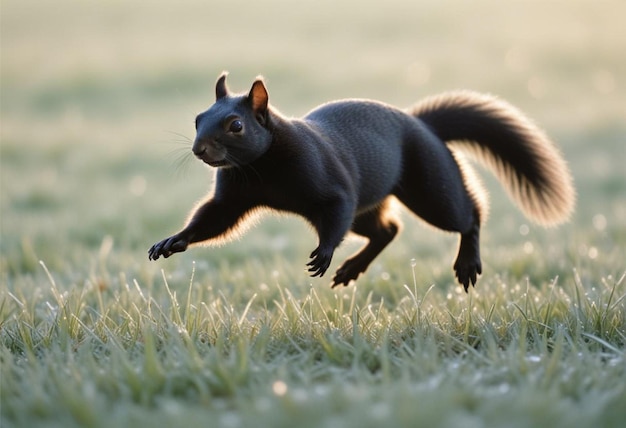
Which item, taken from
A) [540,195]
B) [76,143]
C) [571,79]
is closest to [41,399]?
[540,195]

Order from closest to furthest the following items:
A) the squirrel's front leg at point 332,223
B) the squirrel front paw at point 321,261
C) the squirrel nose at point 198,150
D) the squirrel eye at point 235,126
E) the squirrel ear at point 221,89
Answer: the squirrel nose at point 198,150, the squirrel eye at point 235,126, the squirrel front paw at point 321,261, the squirrel's front leg at point 332,223, the squirrel ear at point 221,89

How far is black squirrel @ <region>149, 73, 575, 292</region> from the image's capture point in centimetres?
→ 399

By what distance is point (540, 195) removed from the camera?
17.6 ft

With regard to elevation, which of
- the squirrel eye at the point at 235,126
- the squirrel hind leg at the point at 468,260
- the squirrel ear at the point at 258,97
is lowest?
the squirrel hind leg at the point at 468,260

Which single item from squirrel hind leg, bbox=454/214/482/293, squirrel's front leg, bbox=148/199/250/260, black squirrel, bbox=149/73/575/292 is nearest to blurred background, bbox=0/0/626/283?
squirrel's front leg, bbox=148/199/250/260

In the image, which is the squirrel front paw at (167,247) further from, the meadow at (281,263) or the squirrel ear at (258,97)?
the squirrel ear at (258,97)

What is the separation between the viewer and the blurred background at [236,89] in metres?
7.70

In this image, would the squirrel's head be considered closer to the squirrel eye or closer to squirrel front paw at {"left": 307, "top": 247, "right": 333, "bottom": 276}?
the squirrel eye

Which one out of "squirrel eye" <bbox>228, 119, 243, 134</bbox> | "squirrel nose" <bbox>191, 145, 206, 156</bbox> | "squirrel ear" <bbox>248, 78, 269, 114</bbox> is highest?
"squirrel ear" <bbox>248, 78, 269, 114</bbox>

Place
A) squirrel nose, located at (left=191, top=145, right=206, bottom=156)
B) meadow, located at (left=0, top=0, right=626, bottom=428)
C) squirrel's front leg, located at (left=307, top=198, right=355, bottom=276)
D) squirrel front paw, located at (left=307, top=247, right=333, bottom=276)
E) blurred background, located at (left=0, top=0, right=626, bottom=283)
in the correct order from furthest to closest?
blurred background, located at (left=0, top=0, right=626, bottom=283) < squirrel's front leg, located at (left=307, top=198, right=355, bottom=276) < squirrel front paw, located at (left=307, top=247, right=333, bottom=276) < squirrel nose, located at (left=191, top=145, right=206, bottom=156) < meadow, located at (left=0, top=0, right=626, bottom=428)

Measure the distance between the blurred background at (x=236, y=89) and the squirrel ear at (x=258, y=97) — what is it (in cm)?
46

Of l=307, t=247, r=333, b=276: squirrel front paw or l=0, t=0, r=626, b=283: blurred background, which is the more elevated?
l=307, t=247, r=333, b=276: squirrel front paw

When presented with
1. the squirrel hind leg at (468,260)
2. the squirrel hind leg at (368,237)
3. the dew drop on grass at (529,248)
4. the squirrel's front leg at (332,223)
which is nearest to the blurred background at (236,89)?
the dew drop on grass at (529,248)

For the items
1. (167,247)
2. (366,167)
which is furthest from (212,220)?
(366,167)
